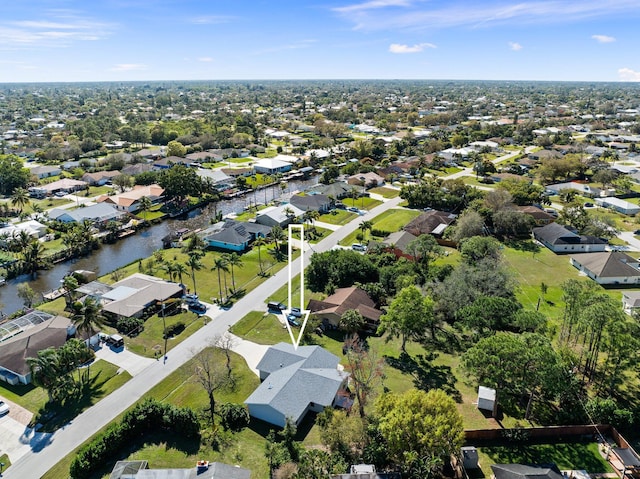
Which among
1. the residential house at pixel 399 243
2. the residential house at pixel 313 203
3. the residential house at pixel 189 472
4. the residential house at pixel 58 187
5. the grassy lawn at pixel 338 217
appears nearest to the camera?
the residential house at pixel 189 472

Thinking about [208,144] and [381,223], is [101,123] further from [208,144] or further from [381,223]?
[381,223]

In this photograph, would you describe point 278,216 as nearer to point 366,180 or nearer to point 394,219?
point 394,219

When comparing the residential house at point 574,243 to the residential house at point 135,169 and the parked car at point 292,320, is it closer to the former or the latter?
the parked car at point 292,320

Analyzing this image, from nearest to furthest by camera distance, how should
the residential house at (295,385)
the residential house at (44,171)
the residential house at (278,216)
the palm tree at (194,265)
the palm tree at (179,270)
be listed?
the residential house at (295,385)
the palm tree at (179,270)
the palm tree at (194,265)
the residential house at (278,216)
the residential house at (44,171)

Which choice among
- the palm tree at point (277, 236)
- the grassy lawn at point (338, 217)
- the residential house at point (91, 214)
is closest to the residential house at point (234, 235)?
the palm tree at point (277, 236)

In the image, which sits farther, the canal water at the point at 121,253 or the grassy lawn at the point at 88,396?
the canal water at the point at 121,253

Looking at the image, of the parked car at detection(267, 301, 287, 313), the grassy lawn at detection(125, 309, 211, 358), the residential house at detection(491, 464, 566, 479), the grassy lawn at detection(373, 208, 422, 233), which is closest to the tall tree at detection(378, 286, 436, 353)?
the parked car at detection(267, 301, 287, 313)

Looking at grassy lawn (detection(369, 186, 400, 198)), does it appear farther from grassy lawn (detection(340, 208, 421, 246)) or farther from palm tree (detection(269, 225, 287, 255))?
palm tree (detection(269, 225, 287, 255))

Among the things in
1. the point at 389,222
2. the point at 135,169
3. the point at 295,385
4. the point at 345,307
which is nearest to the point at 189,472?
the point at 295,385
